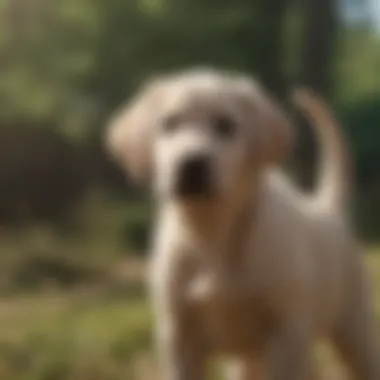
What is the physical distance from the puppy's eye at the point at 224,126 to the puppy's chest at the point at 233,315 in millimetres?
141

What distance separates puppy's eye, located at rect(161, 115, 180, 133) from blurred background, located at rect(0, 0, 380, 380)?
53 centimetres

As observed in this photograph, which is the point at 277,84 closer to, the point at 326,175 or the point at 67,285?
the point at 326,175

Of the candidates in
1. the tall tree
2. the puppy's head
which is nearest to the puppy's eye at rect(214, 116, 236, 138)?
the puppy's head

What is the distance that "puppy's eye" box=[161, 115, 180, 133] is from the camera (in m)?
0.88

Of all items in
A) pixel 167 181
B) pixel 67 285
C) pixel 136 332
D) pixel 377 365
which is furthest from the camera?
pixel 67 285

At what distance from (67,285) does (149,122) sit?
63cm

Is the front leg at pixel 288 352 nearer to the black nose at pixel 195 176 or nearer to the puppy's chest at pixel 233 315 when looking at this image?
the puppy's chest at pixel 233 315

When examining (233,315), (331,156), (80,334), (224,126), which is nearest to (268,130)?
(224,126)

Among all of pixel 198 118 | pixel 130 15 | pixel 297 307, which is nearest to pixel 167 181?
pixel 198 118

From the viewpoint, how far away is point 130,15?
144 centimetres

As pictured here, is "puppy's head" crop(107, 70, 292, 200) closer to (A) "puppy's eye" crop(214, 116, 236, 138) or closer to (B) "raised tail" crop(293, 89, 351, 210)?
(A) "puppy's eye" crop(214, 116, 236, 138)

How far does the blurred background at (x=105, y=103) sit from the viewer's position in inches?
56.4

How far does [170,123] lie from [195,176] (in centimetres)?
7

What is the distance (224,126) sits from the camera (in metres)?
0.88
